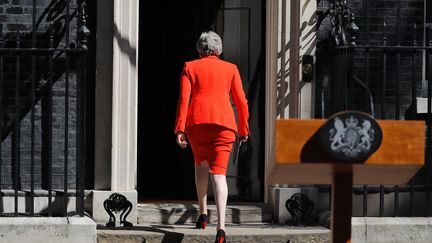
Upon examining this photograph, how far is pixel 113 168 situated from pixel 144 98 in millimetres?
1757

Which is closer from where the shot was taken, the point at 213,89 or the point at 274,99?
the point at 213,89

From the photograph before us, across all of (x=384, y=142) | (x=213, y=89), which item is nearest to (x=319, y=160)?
(x=384, y=142)

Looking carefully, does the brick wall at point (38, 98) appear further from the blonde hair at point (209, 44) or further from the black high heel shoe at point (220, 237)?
the black high heel shoe at point (220, 237)

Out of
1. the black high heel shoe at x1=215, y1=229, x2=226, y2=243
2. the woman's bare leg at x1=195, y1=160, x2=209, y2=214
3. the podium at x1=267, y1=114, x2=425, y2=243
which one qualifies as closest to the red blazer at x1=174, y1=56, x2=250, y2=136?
the woman's bare leg at x1=195, y1=160, x2=209, y2=214

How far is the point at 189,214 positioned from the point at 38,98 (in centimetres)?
168

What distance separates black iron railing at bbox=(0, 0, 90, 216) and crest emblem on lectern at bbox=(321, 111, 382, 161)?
5.05m

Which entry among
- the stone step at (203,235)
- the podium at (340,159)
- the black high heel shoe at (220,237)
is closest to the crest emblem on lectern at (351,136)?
the podium at (340,159)

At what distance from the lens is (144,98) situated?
39.8 feet

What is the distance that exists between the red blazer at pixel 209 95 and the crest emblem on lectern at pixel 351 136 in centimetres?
408

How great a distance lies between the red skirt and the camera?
931 cm

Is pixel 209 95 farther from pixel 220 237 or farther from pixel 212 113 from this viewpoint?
pixel 220 237

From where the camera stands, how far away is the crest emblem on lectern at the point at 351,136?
5242mm

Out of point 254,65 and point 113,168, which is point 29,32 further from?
point 254,65

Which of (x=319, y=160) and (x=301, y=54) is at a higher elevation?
(x=301, y=54)
